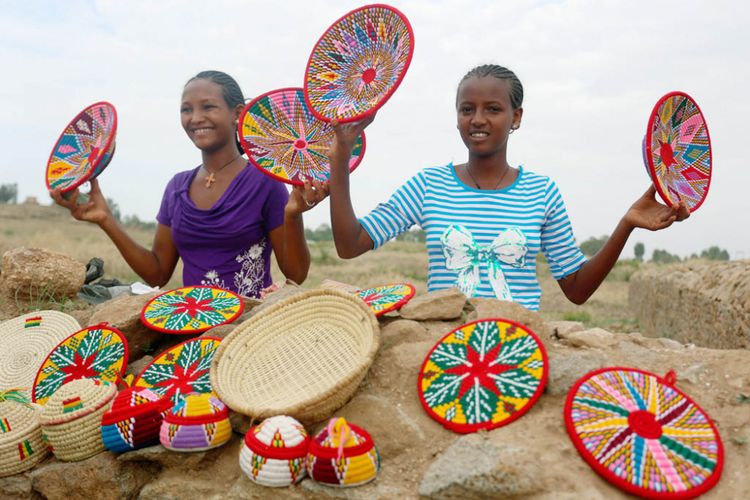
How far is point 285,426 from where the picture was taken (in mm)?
2098

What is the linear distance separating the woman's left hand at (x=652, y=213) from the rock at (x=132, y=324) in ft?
6.86

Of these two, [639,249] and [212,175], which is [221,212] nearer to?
[212,175]

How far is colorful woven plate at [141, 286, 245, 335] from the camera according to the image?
3080 mm

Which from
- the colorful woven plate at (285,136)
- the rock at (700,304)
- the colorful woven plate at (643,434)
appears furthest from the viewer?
the rock at (700,304)

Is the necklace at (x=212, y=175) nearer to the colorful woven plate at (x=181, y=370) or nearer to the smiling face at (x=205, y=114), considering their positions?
the smiling face at (x=205, y=114)

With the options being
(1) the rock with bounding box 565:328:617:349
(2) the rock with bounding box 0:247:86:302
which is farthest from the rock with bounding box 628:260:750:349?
(2) the rock with bounding box 0:247:86:302

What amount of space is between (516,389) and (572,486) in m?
0.39

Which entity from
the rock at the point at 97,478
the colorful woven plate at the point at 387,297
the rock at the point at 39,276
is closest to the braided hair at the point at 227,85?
the colorful woven plate at the point at 387,297

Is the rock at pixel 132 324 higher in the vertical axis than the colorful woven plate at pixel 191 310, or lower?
lower

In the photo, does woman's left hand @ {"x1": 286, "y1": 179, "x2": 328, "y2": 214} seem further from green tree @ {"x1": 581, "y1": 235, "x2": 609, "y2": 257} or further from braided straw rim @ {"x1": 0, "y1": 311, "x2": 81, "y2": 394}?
green tree @ {"x1": 581, "y1": 235, "x2": 609, "y2": 257}

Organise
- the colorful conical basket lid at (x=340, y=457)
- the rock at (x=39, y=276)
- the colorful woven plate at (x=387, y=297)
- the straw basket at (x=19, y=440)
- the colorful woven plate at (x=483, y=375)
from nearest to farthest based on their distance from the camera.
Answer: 1. the colorful conical basket lid at (x=340, y=457)
2. the colorful woven plate at (x=483, y=375)
3. the straw basket at (x=19, y=440)
4. the colorful woven plate at (x=387, y=297)
5. the rock at (x=39, y=276)

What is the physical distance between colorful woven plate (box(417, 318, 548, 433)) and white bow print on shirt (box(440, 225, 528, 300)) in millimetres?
350

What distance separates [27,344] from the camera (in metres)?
3.44

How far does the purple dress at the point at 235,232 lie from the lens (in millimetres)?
3432
